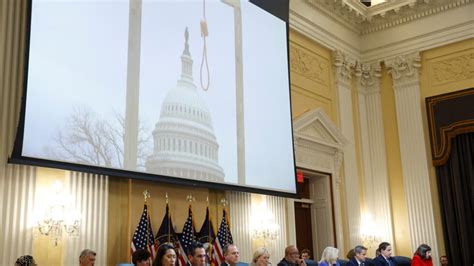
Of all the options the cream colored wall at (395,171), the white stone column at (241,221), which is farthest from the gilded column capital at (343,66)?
the white stone column at (241,221)

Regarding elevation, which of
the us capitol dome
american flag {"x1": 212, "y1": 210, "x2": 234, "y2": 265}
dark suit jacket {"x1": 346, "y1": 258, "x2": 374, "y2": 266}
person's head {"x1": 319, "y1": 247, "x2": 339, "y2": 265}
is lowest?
dark suit jacket {"x1": 346, "y1": 258, "x2": 374, "y2": 266}

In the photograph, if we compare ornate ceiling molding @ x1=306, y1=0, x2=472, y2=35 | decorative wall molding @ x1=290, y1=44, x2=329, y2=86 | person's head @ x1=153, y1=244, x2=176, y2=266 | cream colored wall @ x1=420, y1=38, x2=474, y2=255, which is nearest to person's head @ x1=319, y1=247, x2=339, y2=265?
person's head @ x1=153, y1=244, x2=176, y2=266

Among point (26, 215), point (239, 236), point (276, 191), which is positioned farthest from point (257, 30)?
point (26, 215)

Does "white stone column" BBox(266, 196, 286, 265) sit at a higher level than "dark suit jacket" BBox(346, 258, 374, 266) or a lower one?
higher

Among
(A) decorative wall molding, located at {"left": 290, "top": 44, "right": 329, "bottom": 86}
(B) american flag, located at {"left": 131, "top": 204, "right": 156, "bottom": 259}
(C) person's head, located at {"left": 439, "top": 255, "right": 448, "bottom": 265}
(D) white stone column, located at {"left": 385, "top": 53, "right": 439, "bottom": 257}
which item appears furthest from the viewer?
(D) white stone column, located at {"left": 385, "top": 53, "right": 439, "bottom": 257}

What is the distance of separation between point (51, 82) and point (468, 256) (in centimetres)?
844

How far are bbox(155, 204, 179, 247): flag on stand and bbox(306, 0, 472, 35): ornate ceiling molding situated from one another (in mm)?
6002

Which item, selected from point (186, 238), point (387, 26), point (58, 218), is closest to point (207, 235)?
point (186, 238)

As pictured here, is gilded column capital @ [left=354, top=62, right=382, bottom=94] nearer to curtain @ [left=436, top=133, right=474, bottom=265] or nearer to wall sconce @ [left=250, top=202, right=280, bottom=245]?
curtain @ [left=436, top=133, right=474, bottom=265]

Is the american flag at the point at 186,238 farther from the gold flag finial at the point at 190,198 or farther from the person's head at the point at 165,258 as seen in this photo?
the person's head at the point at 165,258

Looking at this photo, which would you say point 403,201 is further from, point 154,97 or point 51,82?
point 51,82

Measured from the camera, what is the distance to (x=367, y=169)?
39.9ft

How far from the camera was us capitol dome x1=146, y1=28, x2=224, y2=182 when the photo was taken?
7.30 m

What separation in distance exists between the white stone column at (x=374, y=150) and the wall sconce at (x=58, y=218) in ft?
23.2
